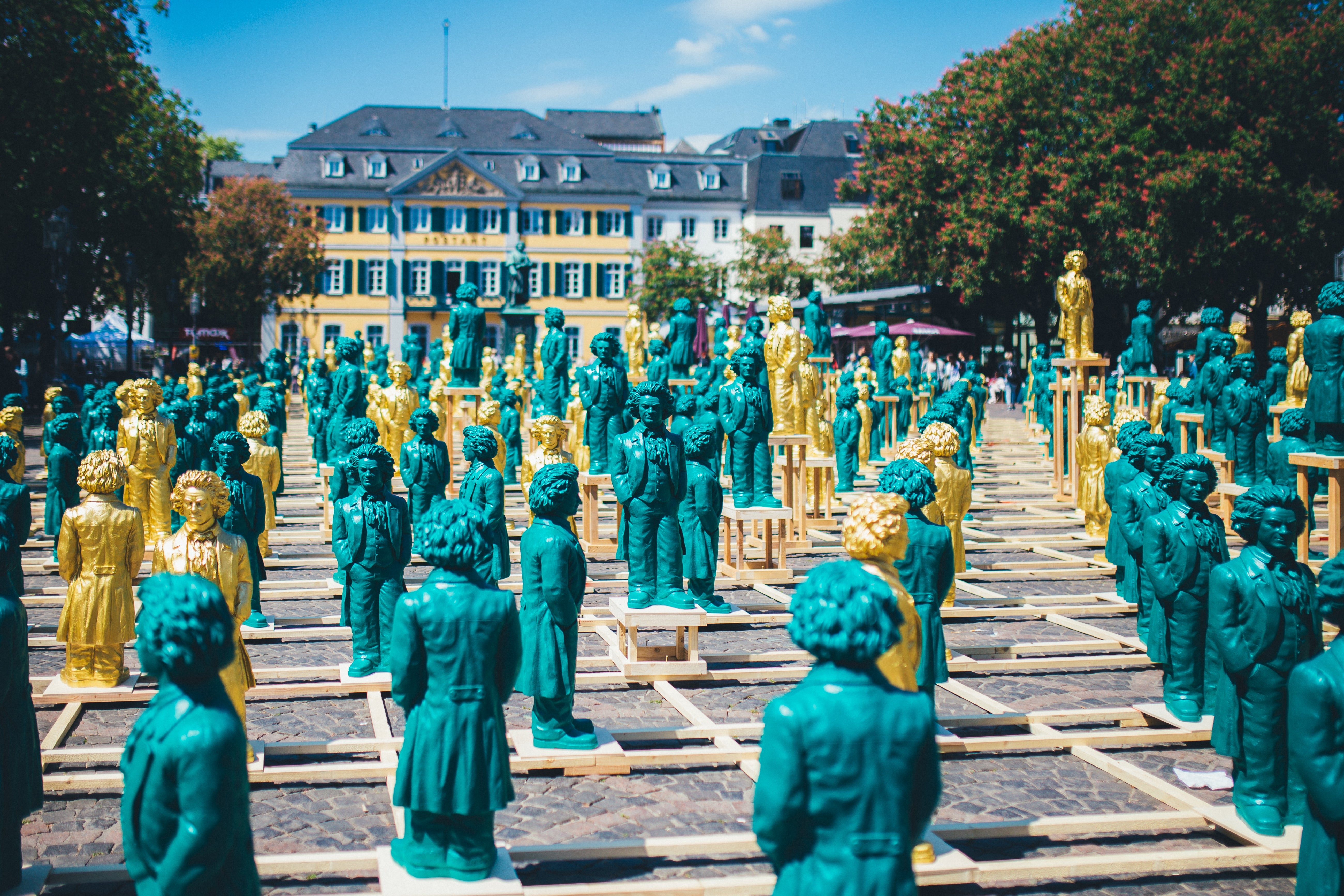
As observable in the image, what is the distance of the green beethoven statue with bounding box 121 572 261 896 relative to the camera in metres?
3.62

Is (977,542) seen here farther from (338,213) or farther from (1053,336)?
(338,213)

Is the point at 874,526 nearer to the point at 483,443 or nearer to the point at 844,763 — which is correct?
the point at 844,763

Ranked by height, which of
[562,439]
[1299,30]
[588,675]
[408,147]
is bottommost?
[588,675]

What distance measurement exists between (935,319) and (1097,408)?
36.6 m

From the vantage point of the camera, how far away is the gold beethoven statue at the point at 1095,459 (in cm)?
1532

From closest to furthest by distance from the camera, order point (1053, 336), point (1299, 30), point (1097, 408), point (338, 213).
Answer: point (1097, 408) < point (1299, 30) < point (1053, 336) < point (338, 213)

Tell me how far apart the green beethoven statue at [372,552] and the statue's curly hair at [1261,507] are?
17.5 ft

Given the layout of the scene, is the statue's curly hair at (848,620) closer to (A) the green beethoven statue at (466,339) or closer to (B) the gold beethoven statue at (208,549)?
(B) the gold beethoven statue at (208,549)

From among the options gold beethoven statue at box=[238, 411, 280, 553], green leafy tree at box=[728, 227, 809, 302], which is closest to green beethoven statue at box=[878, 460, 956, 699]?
gold beethoven statue at box=[238, 411, 280, 553]

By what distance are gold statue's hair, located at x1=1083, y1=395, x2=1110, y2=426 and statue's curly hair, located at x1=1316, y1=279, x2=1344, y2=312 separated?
10.3 ft

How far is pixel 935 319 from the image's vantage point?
50906 millimetres

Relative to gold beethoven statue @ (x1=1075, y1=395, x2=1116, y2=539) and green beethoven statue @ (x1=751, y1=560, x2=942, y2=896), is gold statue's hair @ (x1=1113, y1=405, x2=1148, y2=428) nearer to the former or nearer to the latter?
gold beethoven statue @ (x1=1075, y1=395, x2=1116, y2=539)

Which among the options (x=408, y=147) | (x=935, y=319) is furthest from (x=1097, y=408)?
(x=408, y=147)

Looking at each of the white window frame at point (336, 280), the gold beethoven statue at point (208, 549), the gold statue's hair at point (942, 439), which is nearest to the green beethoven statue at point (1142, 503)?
the gold statue's hair at point (942, 439)
